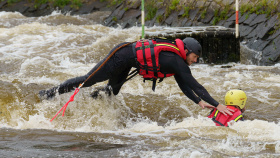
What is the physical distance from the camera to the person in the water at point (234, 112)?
525 cm

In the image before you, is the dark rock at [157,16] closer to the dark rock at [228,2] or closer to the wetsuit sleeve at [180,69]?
the dark rock at [228,2]

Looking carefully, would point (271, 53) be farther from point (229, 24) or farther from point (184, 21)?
point (184, 21)

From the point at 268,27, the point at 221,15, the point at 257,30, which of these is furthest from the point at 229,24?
the point at 268,27

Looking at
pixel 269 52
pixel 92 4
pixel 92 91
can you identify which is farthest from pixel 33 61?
pixel 92 4

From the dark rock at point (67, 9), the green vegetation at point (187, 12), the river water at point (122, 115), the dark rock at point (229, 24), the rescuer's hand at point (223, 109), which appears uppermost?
the dark rock at point (67, 9)

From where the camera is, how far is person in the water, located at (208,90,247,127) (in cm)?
525

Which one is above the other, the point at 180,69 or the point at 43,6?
the point at 43,6

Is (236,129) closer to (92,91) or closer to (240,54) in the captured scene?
(92,91)

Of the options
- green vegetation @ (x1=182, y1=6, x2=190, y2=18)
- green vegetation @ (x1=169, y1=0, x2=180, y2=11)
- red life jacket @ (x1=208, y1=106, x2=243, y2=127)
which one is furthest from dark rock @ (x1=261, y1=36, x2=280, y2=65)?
red life jacket @ (x1=208, y1=106, x2=243, y2=127)

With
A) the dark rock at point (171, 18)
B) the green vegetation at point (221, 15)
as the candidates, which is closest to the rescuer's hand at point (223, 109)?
the green vegetation at point (221, 15)

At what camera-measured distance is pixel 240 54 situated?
11.3 m

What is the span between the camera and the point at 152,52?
5082mm

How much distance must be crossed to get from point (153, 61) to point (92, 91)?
157cm

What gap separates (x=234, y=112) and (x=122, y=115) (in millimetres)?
1670
